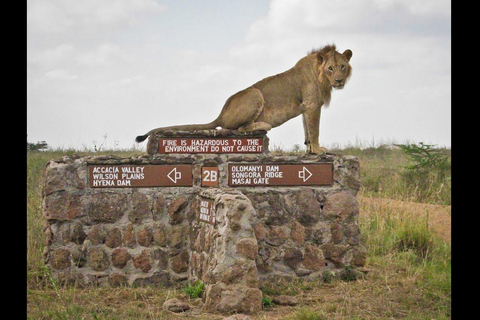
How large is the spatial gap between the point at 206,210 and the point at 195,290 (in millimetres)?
1084

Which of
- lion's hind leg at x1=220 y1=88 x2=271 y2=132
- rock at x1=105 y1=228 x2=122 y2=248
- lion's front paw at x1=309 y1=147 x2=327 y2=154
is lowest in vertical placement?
rock at x1=105 y1=228 x2=122 y2=248

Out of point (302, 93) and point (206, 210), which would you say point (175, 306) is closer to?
point (206, 210)

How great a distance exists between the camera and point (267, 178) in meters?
9.33

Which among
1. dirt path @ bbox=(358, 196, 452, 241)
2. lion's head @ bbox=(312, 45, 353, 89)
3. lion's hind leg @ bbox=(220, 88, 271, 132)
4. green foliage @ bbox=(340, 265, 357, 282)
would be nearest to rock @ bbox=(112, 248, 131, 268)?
lion's hind leg @ bbox=(220, 88, 271, 132)

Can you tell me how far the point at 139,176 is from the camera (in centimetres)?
918

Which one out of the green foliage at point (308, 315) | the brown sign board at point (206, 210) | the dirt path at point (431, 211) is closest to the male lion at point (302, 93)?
the brown sign board at point (206, 210)

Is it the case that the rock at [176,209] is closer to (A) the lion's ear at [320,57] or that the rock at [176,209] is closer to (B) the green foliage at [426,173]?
(A) the lion's ear at [320,57]

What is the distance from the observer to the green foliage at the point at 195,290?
8.21 metres

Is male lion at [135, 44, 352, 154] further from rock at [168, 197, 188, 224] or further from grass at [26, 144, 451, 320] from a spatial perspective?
grass at [26, 144, 451, 320]

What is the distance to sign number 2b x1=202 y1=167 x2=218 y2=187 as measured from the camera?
917 cm

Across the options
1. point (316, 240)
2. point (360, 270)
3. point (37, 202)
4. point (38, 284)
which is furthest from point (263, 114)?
point (37, 202)

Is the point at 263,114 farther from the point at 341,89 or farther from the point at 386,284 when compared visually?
the point at 386,284

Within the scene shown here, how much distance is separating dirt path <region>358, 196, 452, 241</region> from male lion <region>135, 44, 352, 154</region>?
3924 millimetres

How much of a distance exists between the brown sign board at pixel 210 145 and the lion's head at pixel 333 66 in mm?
1597
